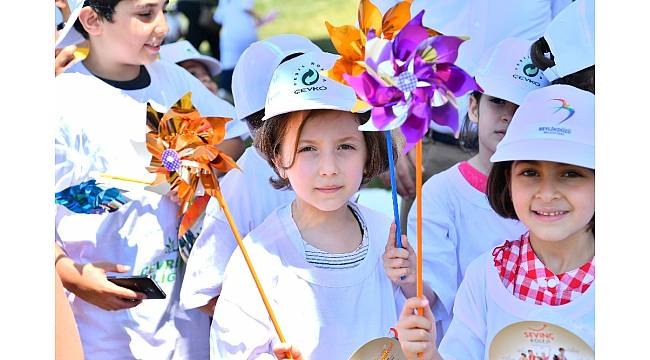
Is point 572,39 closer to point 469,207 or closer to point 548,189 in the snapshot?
point 548,189

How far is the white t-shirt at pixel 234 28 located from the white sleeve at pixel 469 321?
35.4 inches

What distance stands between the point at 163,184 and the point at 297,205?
0.37 meters

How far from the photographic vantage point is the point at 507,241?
2.88 meters

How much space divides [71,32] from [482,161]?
1.23 meters

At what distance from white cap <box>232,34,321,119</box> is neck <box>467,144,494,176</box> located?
503 millimetres

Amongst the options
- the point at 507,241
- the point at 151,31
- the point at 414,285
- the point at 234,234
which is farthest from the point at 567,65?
the point at 151,31

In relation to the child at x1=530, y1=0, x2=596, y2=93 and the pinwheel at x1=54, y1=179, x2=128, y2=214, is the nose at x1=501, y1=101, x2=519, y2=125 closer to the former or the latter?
the child at x1=530, y1=0, x2=596, y2=93

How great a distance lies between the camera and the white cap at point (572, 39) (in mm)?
2740

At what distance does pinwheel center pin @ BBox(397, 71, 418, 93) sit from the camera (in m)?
2.60

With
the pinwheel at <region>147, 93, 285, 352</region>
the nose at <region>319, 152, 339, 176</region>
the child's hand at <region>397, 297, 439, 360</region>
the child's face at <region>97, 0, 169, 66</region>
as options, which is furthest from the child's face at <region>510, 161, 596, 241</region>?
the child's face at <region>97, 0, 169, 66</region>

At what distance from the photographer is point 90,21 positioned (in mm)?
3254

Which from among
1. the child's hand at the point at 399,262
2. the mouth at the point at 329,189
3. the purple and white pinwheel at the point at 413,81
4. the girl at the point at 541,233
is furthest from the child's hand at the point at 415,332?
the purple and white pinwheel at the point at 413,81

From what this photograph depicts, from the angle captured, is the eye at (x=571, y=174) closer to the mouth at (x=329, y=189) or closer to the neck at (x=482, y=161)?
the neck at (x=482, y=161)
